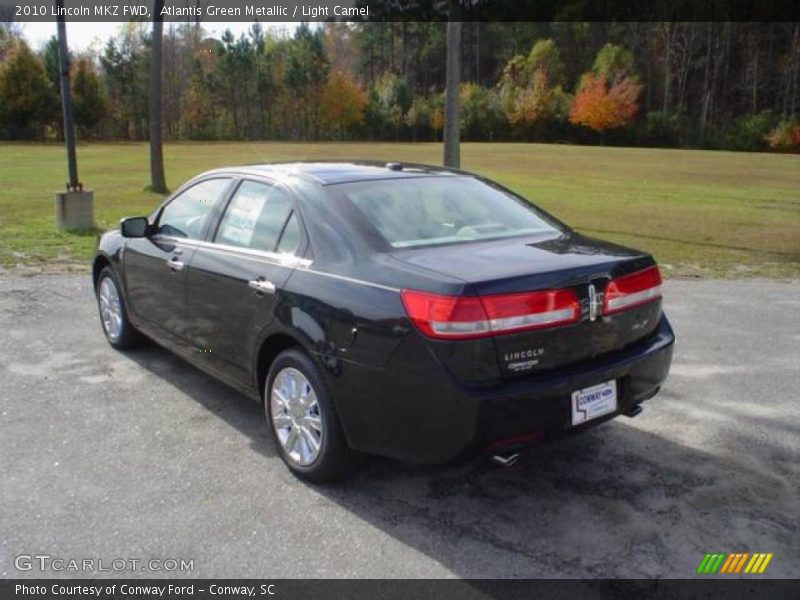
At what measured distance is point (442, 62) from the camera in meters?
86.8

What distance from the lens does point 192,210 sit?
4941 millimetres

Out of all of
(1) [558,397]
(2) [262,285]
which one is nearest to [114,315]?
(2) [262,285]

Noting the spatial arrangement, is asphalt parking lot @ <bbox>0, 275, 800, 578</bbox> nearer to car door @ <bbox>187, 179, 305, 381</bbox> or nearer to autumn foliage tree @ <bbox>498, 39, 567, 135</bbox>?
car door @ <bbox>187, 179, 305, 381</bbox>

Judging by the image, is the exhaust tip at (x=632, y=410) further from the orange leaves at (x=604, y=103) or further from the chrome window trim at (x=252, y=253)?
the orange leaves at (x=604, y=103)

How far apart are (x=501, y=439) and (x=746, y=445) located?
1.88 m

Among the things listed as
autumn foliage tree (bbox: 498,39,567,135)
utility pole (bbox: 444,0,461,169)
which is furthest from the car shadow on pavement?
autumn foliage tree (bbox: 498,39,567,135)

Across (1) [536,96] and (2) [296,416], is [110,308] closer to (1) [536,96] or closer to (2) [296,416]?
(2) [296,416]

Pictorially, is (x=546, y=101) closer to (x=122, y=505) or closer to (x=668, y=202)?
(x=668, y=202)

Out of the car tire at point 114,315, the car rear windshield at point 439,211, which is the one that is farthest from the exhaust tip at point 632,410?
the car tire at point 114,315

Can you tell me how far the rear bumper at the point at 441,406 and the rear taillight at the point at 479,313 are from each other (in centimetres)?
15

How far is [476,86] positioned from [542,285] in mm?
78625

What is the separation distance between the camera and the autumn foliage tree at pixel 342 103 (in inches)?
3071

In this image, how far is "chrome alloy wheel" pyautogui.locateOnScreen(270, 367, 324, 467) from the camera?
3660 mm

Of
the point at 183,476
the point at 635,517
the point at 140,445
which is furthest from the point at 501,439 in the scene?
the point at 140,445
